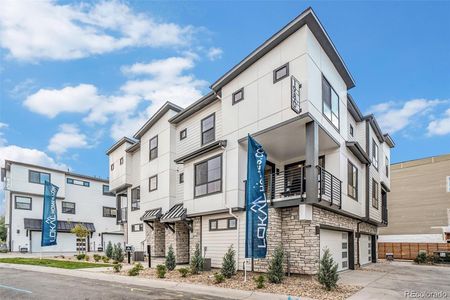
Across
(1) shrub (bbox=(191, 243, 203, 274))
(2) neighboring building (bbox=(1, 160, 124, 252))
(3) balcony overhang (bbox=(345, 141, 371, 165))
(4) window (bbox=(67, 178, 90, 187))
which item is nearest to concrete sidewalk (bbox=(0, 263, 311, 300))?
(1) shrub (bbox=(191, 243, 203, 274))

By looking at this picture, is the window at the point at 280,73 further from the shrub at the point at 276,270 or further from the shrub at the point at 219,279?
the shrub at the point at 219,279

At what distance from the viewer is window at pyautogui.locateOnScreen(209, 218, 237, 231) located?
15.9m

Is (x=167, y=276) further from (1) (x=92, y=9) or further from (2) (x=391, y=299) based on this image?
(1) (x=92, y=9)

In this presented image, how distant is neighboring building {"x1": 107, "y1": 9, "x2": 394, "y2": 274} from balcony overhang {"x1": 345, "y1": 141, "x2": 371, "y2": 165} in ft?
0.18

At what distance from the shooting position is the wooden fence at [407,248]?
86.7ft

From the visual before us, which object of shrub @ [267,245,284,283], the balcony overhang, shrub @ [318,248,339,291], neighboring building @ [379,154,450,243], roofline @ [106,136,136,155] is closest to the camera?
shrub @ [318,248,339,291]

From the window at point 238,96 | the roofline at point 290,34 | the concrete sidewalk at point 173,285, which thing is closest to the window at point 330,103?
the roofline at point 290,34

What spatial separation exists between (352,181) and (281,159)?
12.3ft

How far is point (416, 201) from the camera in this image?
107 ft

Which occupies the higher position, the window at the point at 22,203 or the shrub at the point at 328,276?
the window at the point at 22,203

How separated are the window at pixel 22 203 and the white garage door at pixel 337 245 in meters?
33.4

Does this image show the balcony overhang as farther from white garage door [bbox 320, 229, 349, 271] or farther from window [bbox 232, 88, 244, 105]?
window [bbox 232, 88, 244, 105]

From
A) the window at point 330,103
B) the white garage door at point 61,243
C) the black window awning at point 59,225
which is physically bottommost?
the white garage door at point 61,243

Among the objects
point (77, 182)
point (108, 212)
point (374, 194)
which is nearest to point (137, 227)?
point (374, 194)
